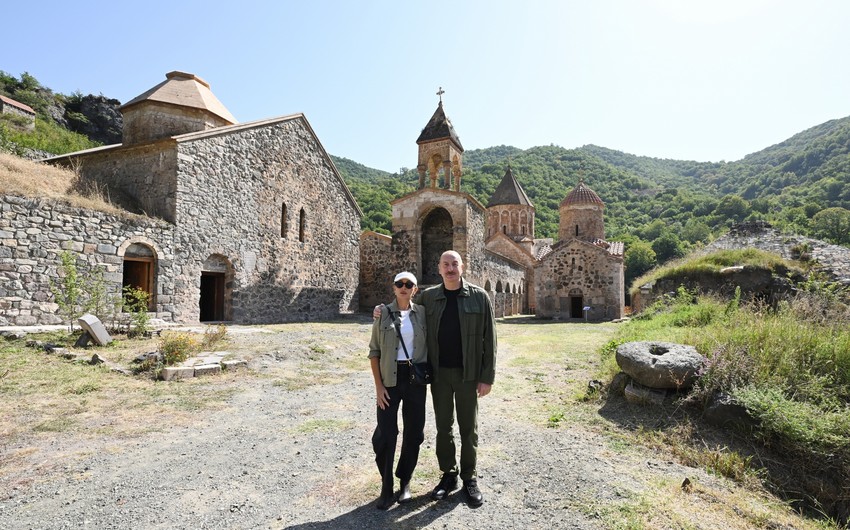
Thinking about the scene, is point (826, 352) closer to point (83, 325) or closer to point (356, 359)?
point (356, 359)

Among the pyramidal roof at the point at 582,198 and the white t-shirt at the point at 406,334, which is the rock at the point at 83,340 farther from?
the pyramidal roof at the point at 582,198

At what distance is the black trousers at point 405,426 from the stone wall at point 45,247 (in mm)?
10044

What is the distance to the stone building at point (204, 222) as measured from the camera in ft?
33.2

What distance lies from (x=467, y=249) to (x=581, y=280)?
7.24m

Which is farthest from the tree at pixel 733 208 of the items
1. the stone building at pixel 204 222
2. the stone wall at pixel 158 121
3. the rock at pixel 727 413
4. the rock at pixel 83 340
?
the rock at pixel 83 340

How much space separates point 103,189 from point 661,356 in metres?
14.6

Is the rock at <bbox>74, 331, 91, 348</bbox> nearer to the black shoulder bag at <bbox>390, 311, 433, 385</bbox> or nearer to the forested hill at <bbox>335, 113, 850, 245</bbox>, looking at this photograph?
the black shoulder bag at <bbox>390, 311, 433, 385</bbox>

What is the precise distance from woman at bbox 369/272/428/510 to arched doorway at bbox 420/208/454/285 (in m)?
16.9

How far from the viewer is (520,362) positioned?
8773 millimetres

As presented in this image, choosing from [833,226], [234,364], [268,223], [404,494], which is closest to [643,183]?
[833,226]

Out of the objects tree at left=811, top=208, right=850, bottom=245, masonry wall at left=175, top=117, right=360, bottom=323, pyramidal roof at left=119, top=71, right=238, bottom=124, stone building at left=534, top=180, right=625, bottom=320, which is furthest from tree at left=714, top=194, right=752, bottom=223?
pyramidal roof at left=119, top=71, right=238, bottom=124

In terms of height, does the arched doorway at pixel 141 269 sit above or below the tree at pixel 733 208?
below

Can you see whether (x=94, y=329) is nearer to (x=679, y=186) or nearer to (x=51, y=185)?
(x=51, y=185)

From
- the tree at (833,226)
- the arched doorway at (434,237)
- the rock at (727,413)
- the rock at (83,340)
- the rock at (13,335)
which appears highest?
the tree at (833,226)
